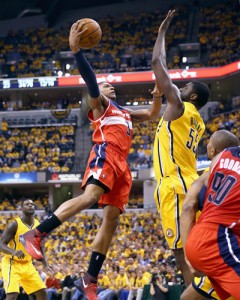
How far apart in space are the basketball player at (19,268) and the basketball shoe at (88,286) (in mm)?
3965

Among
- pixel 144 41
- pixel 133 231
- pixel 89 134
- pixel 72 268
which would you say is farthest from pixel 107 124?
pixel 144 41

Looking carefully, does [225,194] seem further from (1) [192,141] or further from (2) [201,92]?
(2) [201,92]

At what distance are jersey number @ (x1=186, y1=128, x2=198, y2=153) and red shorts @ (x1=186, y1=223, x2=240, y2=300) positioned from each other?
214cm

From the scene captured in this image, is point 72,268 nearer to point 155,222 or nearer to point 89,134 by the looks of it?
point 155,222

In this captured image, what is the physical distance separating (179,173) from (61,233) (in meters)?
20.4

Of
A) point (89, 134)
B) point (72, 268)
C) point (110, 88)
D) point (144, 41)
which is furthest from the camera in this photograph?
point (144, 41)

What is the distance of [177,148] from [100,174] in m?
0.92

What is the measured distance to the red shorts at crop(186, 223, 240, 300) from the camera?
4.87 meters

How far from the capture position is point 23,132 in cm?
3828

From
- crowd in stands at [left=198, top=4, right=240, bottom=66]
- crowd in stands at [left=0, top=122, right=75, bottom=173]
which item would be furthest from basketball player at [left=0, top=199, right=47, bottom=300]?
crowd in stands at [left=198, top=4, right=240, bottom=66]

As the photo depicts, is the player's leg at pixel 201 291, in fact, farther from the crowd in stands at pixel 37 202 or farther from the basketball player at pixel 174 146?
the crowd in stands at pixel 37 202

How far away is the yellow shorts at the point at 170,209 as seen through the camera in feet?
22.1

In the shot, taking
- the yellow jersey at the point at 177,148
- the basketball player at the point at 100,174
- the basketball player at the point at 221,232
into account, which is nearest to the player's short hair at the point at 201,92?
the yellow jersey at the point at 177,148

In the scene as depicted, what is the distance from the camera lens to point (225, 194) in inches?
195
